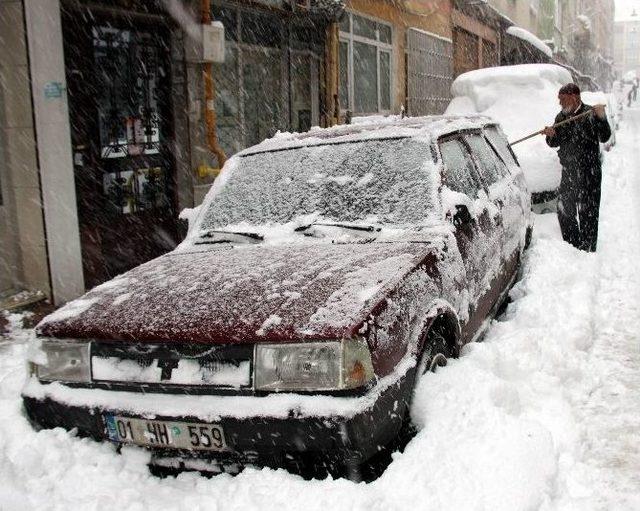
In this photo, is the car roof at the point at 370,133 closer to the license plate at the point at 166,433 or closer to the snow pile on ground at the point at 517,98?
the license plate at the point at 166,433

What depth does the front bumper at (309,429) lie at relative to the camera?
2.44 metres

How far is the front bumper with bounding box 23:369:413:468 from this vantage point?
95.9 inches

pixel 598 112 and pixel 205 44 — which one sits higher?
pixel 205 44

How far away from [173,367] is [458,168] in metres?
2.27

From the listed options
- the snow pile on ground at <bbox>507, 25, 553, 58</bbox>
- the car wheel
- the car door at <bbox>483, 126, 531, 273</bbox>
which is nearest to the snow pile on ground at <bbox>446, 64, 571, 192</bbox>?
the car door at <bbox>483, 126, 531, 273</bbox>

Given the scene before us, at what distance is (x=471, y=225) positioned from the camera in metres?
3.89

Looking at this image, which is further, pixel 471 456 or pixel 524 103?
pixel 524 103

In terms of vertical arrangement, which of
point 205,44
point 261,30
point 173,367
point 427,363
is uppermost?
point 261,30

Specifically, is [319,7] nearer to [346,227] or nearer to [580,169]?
[580,169]

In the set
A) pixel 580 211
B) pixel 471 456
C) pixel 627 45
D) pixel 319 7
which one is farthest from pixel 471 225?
pixel 627 45

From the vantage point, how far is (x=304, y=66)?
35.4 feet

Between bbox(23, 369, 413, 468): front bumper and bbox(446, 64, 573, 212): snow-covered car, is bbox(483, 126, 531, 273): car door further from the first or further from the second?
bbox(23, 369, 413, 468): front bumper

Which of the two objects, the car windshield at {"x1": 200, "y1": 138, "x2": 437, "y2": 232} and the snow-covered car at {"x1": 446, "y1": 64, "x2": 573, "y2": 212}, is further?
the snow-covered car at {"x1": 446, "y1": 64, "x2": 573, "y2": 212}

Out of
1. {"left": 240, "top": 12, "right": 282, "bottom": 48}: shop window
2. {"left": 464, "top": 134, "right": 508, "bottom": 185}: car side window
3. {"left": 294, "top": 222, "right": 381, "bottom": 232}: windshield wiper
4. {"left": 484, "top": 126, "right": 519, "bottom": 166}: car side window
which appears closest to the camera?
{"left": 294, "top": 222, "right": 381, "bottom": 232}: windshield wiper
